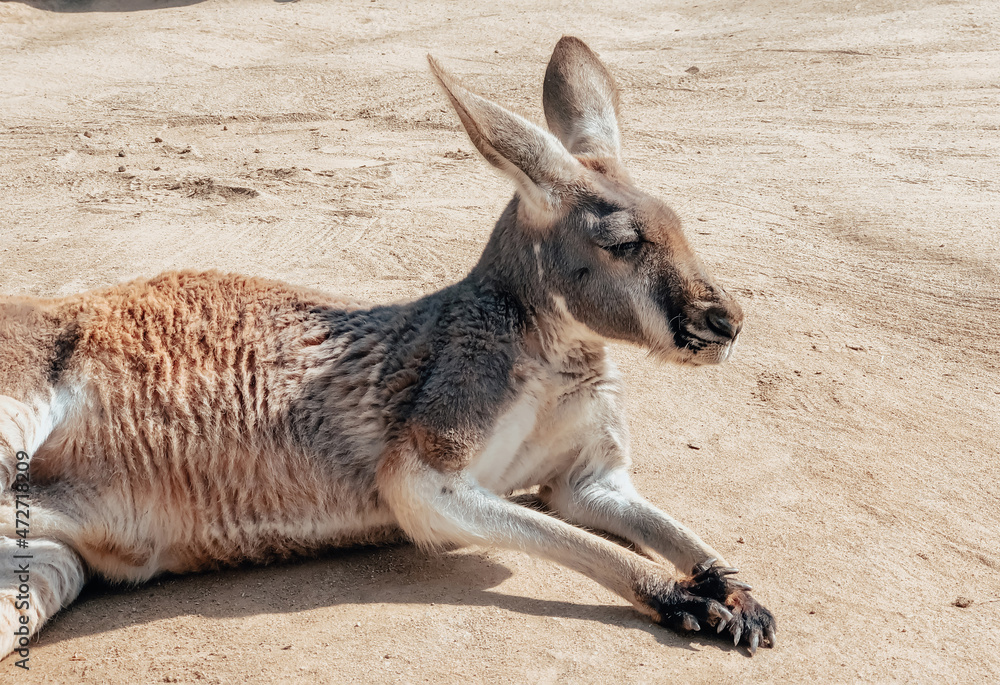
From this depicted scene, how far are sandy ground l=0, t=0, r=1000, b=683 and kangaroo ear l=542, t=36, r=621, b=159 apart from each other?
1468 millimetres

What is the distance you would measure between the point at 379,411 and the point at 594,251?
107 cm

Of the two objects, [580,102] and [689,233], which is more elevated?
[580,102]

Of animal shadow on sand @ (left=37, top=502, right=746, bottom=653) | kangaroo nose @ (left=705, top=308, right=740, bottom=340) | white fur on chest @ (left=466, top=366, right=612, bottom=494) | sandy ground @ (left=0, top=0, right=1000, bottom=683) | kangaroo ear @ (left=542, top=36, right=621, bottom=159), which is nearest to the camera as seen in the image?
sandy ground @ (left=0, top=0, right=1000, bottom=683)

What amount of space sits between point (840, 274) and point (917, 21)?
5.79 m

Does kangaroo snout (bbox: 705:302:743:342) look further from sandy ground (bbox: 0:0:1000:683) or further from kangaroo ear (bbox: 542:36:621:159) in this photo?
kangaroo ear (bbox: 542:36:621:159)

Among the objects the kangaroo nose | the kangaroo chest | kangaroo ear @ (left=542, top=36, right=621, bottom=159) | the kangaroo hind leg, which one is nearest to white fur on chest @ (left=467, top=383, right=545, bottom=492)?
the kangaroo chest

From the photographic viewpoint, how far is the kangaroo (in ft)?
12.6

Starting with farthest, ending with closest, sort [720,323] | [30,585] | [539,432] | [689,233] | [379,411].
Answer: [689,233] < [539,432] < [379,411] < [720,323] < [30,585]

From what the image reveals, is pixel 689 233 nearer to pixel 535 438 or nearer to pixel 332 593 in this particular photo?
pixel 535 438

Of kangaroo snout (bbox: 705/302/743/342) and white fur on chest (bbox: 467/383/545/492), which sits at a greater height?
kangaroo snout (bbox: 705/302/743/342)

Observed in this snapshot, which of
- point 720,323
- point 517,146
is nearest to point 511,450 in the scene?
point 720,323

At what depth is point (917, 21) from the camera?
11.0m

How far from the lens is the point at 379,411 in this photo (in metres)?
4.06

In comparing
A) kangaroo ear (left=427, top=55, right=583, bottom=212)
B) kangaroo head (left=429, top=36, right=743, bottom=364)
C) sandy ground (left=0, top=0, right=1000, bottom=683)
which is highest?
kangaroo ear (left=427, top=55, right=583, bottom=212)
